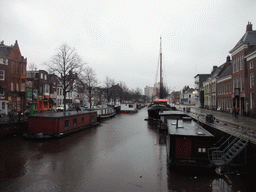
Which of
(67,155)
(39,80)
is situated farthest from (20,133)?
(39,80)

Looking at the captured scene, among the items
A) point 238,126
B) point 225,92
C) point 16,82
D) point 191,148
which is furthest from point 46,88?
point 191,148

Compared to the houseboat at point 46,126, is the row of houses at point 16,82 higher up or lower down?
higher up

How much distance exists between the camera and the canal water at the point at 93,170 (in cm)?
976

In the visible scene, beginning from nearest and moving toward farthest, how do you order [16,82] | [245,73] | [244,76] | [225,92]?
1. [245,73]
2. [244,76]
3. [16,82]
4. [225,92]

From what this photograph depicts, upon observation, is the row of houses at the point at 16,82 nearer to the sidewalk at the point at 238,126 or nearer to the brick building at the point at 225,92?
the sidewalk at the point at 238,126

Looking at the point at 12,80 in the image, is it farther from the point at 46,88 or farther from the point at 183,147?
the point at 183,147

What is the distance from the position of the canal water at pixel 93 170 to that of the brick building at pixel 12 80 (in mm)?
21097

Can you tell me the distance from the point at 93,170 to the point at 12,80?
34.2 m

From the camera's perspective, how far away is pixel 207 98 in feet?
200

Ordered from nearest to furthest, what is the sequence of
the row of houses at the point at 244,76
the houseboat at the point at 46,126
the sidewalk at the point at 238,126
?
the sidewalk at the point at 238,126 → the houseboat at the point at 46,126 → the row of houses at the point at 244,76

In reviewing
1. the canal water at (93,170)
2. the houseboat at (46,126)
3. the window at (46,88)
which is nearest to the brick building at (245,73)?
the canal water at (93,170)

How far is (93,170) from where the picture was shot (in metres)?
11.9

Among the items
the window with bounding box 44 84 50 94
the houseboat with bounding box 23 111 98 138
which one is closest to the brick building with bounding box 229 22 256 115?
the houseboat with bounding box 23 111 98 138

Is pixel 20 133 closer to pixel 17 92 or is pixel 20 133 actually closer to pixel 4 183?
pixel 4 183
